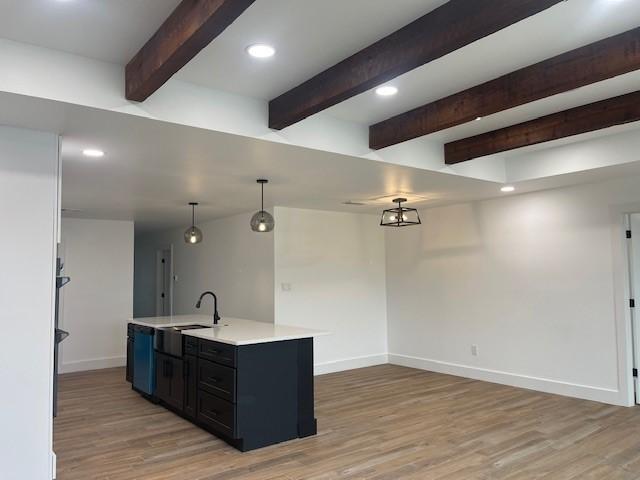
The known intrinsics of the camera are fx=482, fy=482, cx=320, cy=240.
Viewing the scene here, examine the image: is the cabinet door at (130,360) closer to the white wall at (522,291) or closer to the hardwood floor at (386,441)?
the hardwood floor at (386,441)

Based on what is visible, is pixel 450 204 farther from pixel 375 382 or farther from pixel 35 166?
pixel 35 166

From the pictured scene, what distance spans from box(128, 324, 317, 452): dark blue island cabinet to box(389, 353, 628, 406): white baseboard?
292 centimetres

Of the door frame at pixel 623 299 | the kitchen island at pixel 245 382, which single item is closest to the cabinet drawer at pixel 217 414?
the kitchen island at pixel 245 382

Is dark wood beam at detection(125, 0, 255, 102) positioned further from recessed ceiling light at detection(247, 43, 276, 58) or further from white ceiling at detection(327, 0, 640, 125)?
white ceiling at detection(327, 0, 640, 125)

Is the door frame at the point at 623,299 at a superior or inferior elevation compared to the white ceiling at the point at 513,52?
inferior

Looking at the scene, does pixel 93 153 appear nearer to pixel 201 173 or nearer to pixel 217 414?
pixel 201 173

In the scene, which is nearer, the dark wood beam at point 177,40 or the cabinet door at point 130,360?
the dark wood beam at point 177,40

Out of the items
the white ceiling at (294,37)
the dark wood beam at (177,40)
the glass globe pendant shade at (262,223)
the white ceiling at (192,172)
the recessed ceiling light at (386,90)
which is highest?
the white ceiling at (294,37)

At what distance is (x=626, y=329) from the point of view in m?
4.91

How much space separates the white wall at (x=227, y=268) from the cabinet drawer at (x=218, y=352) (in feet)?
7.20

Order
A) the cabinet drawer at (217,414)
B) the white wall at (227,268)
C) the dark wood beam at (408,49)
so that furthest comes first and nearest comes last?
the white wall at (227,268), the cabinet drawer at (217,414), the dark wood beam at (408,49)

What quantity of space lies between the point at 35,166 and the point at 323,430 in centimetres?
309

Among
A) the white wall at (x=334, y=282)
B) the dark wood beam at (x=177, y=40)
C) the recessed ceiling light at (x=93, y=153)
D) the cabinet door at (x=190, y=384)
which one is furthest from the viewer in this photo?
the white wall at (x=334, y=282)

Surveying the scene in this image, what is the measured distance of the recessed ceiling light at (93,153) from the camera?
11.8 feet
